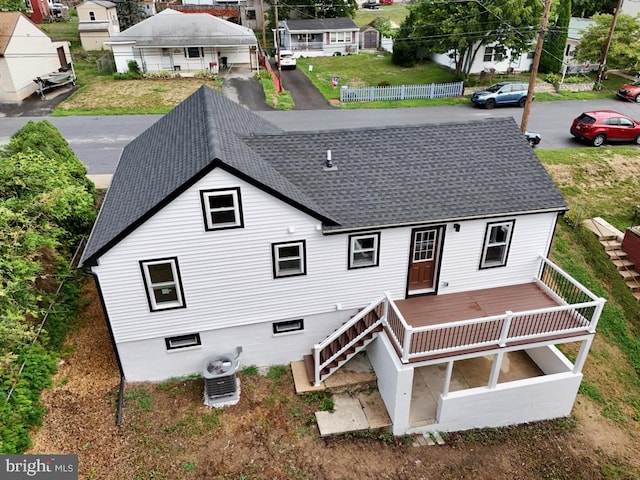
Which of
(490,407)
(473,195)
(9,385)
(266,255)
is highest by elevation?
(473,195)

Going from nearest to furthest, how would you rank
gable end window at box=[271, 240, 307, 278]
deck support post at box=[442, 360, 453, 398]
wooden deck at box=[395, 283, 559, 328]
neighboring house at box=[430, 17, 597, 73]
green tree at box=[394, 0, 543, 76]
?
deck support post at box=[442, 360, 453, 398] < gable end window at box=[271, 240, 307, 278] < wooden deck at box=[395, 283, 559, 328] < green tree at box=[394, 0, 543, 76] < neighboring house at box=[430, 17, 597, 73]

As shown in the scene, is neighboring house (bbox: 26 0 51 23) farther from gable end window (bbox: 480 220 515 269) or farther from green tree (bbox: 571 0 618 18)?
gable end window (bbox: 480 220 515 269)

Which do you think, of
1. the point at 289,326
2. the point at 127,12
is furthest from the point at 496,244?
the point at 127,12

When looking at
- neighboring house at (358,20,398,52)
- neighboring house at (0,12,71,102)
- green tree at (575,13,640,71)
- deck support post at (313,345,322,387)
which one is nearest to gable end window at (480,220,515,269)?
deck support post at (313,345,322,387)

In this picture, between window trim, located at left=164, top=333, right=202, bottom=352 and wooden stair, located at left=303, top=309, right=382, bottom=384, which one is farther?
wooden stair, located at left=303, top=309, right=382, bottom=384

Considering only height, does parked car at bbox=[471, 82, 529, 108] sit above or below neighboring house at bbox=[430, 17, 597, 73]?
below

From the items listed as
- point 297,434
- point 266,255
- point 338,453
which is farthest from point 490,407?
point 266,255

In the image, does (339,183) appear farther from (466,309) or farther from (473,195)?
(466,309)
